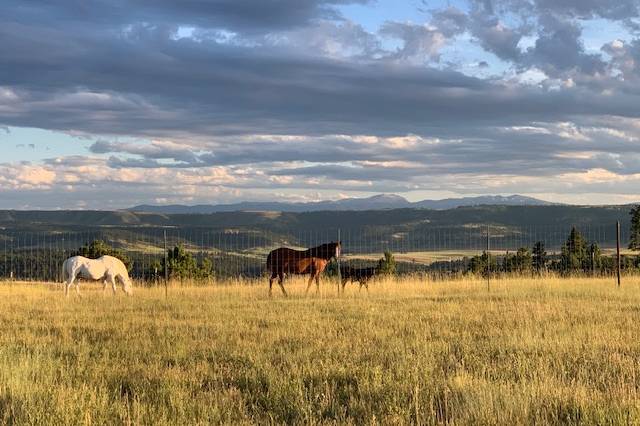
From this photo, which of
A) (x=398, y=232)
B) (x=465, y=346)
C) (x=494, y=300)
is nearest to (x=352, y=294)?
(x=494, y=300)

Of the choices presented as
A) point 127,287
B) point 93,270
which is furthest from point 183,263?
point 127,287

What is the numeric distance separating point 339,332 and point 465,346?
2.90m

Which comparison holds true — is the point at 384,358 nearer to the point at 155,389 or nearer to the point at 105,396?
the point at 155,389

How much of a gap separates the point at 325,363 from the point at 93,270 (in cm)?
1859

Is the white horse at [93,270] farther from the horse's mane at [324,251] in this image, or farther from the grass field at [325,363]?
the horse's mane at [324,251]

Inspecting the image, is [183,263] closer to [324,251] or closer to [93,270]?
[93,270]

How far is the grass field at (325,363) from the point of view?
798 centimetres

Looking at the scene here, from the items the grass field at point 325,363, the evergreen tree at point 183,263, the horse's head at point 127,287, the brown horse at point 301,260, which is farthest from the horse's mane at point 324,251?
the evergreen tree at point 183,263

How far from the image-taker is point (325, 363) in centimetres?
1078

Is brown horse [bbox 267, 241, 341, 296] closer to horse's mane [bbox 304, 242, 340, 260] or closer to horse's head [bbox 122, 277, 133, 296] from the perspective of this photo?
horse's mane [bbox 304, 242, 340, 260]

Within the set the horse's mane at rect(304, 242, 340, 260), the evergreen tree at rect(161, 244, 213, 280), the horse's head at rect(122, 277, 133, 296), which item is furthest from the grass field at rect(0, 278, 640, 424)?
the evergreen tree at rect(161, 244, 213, 280)

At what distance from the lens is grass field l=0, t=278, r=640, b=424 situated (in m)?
7.98

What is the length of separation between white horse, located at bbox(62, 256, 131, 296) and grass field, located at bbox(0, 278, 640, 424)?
642 cm

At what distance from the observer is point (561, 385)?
895 cm
